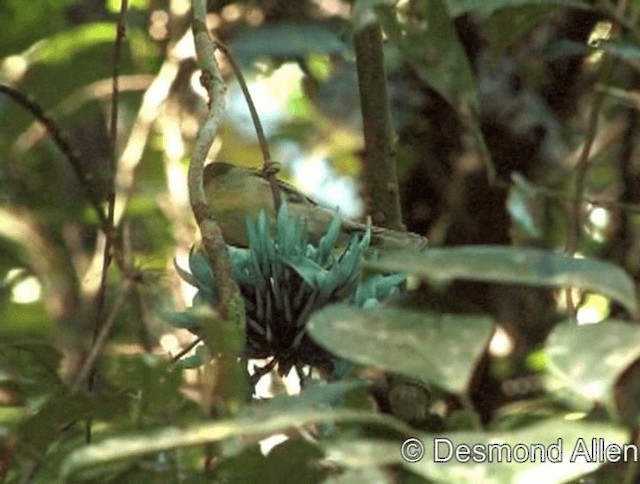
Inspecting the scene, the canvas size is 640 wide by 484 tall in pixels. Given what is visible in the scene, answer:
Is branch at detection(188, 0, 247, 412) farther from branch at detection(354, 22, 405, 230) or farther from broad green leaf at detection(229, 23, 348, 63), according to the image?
broad green leaf at detection(229, 23, 348, 63)

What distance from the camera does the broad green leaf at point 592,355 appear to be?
1.62 ft

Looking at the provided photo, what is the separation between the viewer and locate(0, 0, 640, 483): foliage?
1.75 feet

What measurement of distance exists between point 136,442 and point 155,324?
1.49 metres

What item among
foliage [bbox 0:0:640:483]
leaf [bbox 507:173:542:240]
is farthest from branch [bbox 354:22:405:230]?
leaf [bbox 507:173:542:240]

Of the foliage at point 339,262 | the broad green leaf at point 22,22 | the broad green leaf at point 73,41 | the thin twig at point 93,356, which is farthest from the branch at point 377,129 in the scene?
the broad green leaf at point 73,41

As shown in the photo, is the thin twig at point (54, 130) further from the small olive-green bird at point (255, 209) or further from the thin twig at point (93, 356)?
the small olive-green bird at point (255, 209)

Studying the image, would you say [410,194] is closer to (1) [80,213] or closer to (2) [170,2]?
(2) [170,2]

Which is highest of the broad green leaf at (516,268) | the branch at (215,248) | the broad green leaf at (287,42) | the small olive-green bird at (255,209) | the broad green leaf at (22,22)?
the broad green leaf at (516,268)

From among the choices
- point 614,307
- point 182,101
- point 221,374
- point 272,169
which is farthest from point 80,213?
point 221,374

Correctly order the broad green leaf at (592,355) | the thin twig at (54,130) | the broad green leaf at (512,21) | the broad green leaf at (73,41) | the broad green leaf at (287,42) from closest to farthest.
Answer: the broad green leaf at (592,355)
the broad green leaf at (512,21)
the thin twig at (54,130)
the broad green leaf at (287,42)
the broad green leaf at (73,41)

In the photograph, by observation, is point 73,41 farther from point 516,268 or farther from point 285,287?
point 516,268

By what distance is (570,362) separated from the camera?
51cm

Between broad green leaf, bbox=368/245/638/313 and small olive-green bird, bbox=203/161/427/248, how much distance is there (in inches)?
15.0

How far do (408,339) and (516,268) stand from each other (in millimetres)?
51
